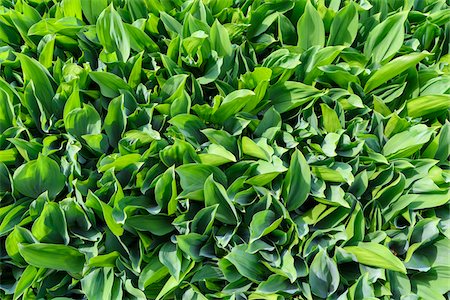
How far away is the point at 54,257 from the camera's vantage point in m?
1.84

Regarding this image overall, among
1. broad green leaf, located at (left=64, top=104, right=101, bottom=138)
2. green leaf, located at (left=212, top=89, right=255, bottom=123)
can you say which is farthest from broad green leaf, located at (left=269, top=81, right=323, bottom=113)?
broad green leaf, located at (left=64, top=104, right=101, bottom=138)

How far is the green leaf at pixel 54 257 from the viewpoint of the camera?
1.80 m

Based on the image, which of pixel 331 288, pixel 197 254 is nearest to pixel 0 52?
pixel 197 254

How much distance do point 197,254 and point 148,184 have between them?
1.00 ft

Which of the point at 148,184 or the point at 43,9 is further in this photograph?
the point at 43,9

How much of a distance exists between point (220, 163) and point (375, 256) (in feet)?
2.06

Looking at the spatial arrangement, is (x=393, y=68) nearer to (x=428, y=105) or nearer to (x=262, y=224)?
(x=428, y=105)

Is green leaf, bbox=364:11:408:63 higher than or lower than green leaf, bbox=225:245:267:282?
higher

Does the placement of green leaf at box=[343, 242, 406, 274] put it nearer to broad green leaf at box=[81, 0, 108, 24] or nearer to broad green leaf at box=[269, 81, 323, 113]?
broad green leaf at box=[269, 81, 323, 113]

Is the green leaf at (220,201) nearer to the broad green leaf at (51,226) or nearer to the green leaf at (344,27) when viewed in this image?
the broad green leaf at (51,226)

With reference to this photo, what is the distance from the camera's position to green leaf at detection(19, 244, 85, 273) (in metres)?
1.80

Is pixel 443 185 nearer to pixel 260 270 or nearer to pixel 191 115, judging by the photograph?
pixel 260 270

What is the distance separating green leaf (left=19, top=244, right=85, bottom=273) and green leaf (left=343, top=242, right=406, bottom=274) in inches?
37.5

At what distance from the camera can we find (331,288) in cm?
187
